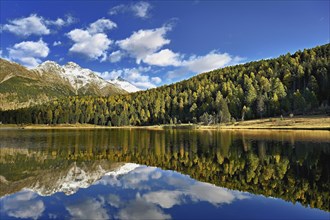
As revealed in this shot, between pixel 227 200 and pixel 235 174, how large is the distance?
9.02 metres

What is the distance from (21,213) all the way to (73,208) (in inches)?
137

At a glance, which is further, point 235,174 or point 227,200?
point 235,174

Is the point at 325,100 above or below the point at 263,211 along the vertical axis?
above

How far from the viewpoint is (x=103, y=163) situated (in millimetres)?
42500

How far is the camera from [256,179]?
2891 cm

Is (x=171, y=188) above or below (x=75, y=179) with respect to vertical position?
below

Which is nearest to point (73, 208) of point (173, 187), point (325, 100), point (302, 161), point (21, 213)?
point (21, 213)

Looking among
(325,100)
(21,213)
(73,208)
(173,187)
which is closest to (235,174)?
A: (173,187)

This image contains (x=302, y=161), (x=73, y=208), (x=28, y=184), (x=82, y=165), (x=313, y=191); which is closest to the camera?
(x=73, y=208)

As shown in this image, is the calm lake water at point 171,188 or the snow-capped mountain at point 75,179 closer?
the calm lake water at point 171,188

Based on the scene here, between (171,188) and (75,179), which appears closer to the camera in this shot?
(171,188)

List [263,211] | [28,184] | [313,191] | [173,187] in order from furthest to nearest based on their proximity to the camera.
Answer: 1. [28,184]
2. [173,187]
3. [313,191]
4. [263,211]

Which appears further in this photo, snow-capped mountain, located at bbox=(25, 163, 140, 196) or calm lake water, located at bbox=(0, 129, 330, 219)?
snow-capped mountain, located at bbox=(25, 163, 140, 196)

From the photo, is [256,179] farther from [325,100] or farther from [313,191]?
[325,100]
